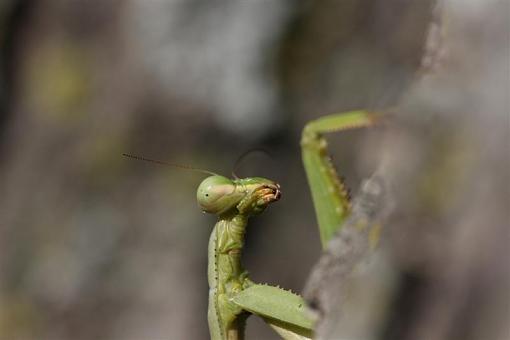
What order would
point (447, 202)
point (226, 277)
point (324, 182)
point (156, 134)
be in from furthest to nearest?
point (156, 134)
point (226, 277)
point (324, 182)
point (447, 202)

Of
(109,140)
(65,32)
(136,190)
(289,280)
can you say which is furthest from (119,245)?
(65,32)

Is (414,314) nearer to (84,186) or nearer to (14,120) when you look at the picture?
(84,186)

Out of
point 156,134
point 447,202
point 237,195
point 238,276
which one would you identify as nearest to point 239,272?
point 238,276

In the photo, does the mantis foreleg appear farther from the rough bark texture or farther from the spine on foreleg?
the spine on foreleg

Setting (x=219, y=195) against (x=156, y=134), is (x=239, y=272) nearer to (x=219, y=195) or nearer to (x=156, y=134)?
(x=219, y=195)

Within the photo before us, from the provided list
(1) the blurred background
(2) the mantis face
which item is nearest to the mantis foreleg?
(2) the mantis face

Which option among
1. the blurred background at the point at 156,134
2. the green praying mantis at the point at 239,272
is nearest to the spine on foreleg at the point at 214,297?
the green praying mantis at the point at 239,272
